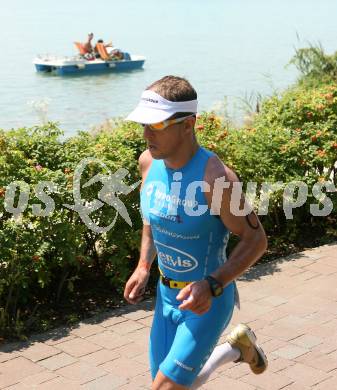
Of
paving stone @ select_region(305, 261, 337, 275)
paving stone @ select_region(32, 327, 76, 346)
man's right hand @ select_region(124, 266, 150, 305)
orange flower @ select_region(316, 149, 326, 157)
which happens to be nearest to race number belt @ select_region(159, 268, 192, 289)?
man's right hand @ select_region(124, 266, 150, 305)

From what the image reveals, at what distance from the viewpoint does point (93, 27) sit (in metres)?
68.0

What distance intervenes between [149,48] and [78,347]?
4978 cm

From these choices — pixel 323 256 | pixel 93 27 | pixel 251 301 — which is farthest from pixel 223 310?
pixel 93 27

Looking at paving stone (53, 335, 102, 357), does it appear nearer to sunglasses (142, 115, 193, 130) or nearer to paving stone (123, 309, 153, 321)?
paving stone (123, 309, 153, 321)

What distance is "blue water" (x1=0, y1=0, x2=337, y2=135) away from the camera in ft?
111

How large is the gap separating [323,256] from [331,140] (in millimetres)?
1383

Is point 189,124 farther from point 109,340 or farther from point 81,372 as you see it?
point 109,340

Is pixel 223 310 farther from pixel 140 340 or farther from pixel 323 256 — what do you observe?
pixel 323 256

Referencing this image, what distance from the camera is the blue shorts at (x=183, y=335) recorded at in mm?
3984

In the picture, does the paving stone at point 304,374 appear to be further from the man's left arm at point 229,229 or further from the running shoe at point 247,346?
the man's left arm at point 229,229

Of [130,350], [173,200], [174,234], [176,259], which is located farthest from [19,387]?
[173,200]

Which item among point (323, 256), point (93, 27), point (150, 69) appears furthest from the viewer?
point (93, 27)

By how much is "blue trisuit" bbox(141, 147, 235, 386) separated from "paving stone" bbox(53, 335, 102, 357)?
5.40 feet

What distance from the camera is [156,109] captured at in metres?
3.89
